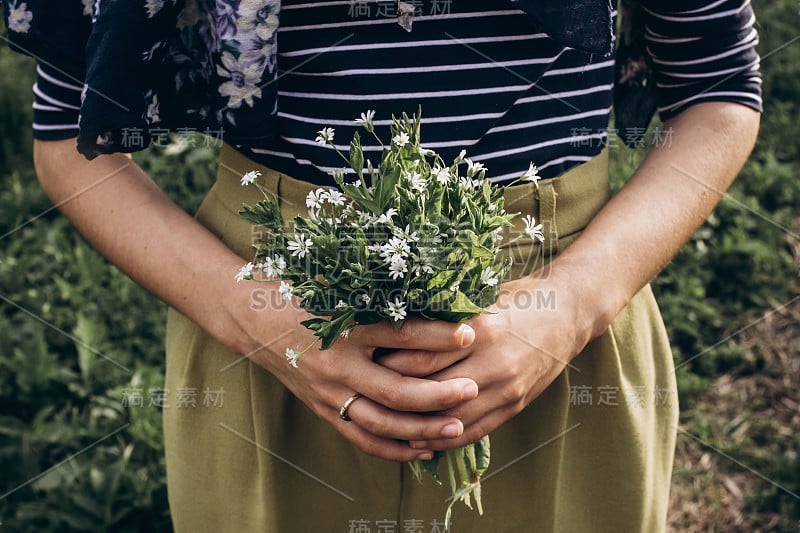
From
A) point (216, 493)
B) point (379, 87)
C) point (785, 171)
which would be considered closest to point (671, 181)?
point (379, 87)

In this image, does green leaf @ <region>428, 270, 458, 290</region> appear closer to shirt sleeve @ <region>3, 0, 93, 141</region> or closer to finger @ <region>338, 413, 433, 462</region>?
finger @ <region>338, 413, 433, 462</region>

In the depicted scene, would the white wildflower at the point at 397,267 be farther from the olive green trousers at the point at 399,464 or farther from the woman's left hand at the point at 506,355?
→ the olive green trousers at the point at 399,464

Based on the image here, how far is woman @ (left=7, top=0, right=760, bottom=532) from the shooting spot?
127 centimetres

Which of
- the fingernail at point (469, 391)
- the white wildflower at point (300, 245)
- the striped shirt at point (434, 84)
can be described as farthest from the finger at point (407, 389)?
the striped shirt at point (434, 84)

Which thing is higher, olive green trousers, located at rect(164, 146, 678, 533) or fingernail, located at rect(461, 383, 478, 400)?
fingernail, located at rect(461, 383, 478, 400)

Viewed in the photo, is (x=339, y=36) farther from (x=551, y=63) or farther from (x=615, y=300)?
(x=615, y=300)

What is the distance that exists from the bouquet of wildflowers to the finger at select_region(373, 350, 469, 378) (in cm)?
6

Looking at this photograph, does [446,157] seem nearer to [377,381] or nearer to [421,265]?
[421,265]

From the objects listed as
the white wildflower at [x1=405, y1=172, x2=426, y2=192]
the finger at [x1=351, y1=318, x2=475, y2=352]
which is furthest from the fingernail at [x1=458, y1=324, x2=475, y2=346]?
the white wildflower at [x1=405, y1=172, x2=426, y2=192]

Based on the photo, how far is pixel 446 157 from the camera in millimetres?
1362

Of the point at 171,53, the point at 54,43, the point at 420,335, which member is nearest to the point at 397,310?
the point at 420,335

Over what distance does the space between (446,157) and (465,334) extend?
325 mm

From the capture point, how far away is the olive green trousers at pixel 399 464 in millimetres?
1445

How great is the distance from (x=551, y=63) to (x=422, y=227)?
0.43m
